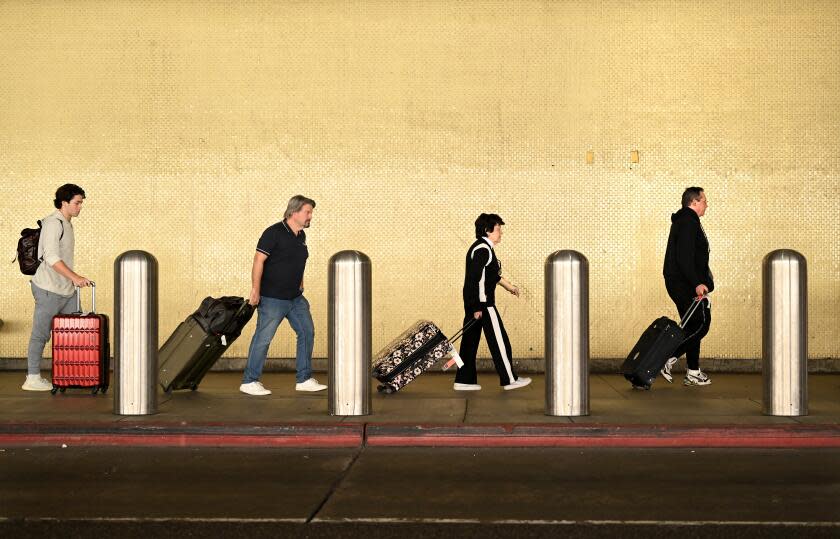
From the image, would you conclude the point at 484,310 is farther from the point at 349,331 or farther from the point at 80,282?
the point at 80,282

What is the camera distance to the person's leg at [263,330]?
1023cm

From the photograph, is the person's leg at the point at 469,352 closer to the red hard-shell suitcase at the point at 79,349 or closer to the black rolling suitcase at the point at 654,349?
the black rolling suitcase at the point at 654,349

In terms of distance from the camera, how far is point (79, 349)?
1012 centimetres

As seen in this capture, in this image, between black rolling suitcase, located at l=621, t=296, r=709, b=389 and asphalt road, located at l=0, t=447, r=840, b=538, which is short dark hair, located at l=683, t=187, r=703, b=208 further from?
asphalt road, located at l=0, t=447, r=840, b=538

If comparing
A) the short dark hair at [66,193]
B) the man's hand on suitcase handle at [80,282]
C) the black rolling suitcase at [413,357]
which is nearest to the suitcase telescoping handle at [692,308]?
the black rolling suitcase at [413,357]

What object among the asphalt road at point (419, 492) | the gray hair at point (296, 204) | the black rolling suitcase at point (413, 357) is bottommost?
the asphalt road at point (419, 492)

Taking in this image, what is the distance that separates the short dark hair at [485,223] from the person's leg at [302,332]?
1.67 m

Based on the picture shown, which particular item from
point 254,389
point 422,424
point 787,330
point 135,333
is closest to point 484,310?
point 254,389

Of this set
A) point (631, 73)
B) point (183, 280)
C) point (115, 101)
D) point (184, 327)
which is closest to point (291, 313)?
point (184, 327)

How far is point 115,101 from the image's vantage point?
12422 millimetres

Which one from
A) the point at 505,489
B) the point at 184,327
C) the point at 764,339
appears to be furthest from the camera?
the point at 184,327

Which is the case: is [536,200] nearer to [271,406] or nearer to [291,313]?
[291,313]

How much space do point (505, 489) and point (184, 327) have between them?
435cm

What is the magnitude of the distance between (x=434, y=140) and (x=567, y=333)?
413 cm
